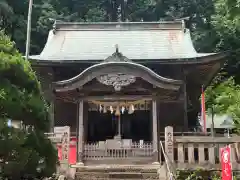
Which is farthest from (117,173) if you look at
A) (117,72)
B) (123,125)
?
(123,125)

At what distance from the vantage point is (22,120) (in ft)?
26.1

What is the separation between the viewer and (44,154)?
827cm

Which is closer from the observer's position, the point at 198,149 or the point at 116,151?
the point at 198,149

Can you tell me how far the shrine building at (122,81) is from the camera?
13756 mm

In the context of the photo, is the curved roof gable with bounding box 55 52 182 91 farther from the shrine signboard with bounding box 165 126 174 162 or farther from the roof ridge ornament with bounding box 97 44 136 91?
the shrine signboard with bounding box 165 126 174 162

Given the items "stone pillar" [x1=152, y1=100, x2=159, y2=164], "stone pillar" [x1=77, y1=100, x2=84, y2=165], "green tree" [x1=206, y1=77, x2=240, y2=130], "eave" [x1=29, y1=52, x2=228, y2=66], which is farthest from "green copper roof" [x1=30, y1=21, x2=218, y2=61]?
"green tree" [x1=206, y1=77, x2=240, y2=130]

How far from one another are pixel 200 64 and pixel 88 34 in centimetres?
685

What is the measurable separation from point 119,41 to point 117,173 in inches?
347

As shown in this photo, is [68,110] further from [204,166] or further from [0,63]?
[0,63]

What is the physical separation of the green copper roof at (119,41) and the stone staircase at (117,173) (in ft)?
17.7

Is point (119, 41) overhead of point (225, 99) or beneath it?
overhead

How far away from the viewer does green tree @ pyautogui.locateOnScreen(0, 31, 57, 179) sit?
7.58 meters

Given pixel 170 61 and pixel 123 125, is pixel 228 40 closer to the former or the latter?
pixel 123 125

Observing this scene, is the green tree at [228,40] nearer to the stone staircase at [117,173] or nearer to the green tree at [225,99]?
the green tree at [225,99]
